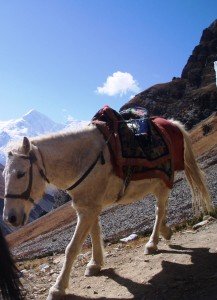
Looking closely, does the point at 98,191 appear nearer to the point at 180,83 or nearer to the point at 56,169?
the point at 56,169

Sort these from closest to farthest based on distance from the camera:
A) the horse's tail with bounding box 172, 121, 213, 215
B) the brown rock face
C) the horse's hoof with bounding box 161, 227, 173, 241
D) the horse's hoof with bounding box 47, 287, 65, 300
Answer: the horse's hoof with bounding box 47, 287, 65, 300
the horse's hoof with bounding box 161, 227, 173, 241
the horse's tail with bounding box 172, 121, 213, 215
the brown rock face

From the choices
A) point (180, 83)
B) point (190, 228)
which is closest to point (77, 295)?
point (190, 228)

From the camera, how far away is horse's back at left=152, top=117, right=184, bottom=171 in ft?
24.5

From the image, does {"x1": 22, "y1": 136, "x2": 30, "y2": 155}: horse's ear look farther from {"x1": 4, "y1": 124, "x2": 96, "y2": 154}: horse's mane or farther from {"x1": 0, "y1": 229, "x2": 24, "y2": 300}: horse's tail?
{"x1": 0, "y1": 229, "x2": 24, "y2": 300}: horse's tail

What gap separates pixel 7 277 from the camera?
13.8ft

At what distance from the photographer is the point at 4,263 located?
13.9 feet

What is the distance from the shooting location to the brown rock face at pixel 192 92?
286 feet

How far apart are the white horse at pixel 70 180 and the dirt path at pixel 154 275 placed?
0.44 metres

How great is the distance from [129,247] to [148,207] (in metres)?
13.0

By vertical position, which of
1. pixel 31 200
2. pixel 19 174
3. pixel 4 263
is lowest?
pixel 4 263

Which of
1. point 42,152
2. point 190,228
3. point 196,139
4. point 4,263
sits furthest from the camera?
point 196,139

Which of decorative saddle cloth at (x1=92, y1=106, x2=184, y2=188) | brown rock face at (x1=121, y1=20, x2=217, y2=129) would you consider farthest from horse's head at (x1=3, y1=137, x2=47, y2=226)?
brown rock face at (x1=121, y1=20, x2=217, y2=129)

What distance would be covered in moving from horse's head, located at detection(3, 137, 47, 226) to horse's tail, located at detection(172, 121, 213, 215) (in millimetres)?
3667

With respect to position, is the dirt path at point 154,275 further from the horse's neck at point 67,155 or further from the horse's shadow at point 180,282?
the horse's neck at point 67,155
